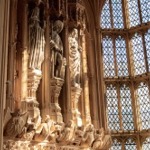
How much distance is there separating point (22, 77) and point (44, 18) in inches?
136

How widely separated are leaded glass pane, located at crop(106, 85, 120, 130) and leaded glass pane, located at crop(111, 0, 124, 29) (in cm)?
381

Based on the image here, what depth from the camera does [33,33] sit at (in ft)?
58.2

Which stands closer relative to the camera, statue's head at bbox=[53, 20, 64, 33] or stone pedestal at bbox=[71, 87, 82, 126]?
stone pedestal at bbox=[71, 87, 82, 126]

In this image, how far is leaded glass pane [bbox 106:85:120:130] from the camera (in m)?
21.0

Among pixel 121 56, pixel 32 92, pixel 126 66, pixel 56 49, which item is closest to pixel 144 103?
pixel 126 66

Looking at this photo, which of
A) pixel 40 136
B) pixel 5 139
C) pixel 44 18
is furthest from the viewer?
pixel 44 18

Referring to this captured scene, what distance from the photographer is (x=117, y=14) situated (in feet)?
76.5

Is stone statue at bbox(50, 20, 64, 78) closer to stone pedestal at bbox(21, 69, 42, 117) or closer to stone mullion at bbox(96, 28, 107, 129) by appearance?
stone pedestal at bbox(21, 69, 42, 117)

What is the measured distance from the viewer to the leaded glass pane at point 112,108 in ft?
69.0

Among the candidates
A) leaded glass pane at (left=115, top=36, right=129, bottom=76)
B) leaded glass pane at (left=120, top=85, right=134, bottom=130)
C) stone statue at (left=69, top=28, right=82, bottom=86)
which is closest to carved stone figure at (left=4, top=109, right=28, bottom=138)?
stone statue at (left=69, top=28, right=82, bottom=86)

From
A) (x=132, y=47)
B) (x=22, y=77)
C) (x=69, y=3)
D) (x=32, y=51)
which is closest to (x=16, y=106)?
(x=22, y=77)

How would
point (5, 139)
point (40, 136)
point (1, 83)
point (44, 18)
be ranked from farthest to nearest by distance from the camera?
1. point (44, 18)
2. point (40, 136)
3. point (5, 139)
4. point (1, 83)

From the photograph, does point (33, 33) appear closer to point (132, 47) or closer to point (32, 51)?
point (32, 51)

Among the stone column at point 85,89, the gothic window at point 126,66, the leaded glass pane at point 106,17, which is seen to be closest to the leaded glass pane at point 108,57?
the gothic window at point 126,66
